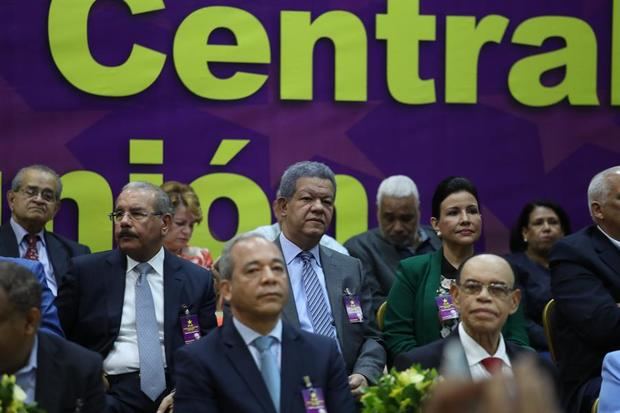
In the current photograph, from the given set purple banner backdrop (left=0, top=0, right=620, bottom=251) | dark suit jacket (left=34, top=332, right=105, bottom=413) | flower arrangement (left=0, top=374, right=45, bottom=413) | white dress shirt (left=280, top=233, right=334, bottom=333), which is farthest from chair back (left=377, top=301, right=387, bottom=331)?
flower arrangement (left=0, top=374, right=45, bottom=413)

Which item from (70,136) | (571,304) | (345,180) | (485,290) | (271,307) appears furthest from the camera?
(345,180)

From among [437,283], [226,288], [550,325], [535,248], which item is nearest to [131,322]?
Result: [226,288]

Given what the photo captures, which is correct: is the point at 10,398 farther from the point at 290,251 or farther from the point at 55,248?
the point at 55,248

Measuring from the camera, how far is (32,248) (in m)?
5.12

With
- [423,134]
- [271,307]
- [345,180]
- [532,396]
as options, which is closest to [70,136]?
[345,180]

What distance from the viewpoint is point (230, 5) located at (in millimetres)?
5887

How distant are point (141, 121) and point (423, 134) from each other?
5.90ft

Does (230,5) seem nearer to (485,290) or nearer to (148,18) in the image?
(148,18)

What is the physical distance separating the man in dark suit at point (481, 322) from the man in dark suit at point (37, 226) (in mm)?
2279

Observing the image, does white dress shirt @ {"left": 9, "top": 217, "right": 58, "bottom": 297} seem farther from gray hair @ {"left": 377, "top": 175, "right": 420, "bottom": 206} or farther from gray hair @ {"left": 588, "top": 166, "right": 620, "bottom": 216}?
gray hair @ {"left": 588, "top": 166, "right": 620, "bottom": 216}

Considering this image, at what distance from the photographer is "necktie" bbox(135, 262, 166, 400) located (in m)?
4.03

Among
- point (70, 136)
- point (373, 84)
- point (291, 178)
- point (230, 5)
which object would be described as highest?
point (230, 5)

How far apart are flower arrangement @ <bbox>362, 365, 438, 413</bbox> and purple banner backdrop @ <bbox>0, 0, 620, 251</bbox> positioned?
3.04 meters

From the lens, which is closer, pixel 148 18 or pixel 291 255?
pixel 291 255
